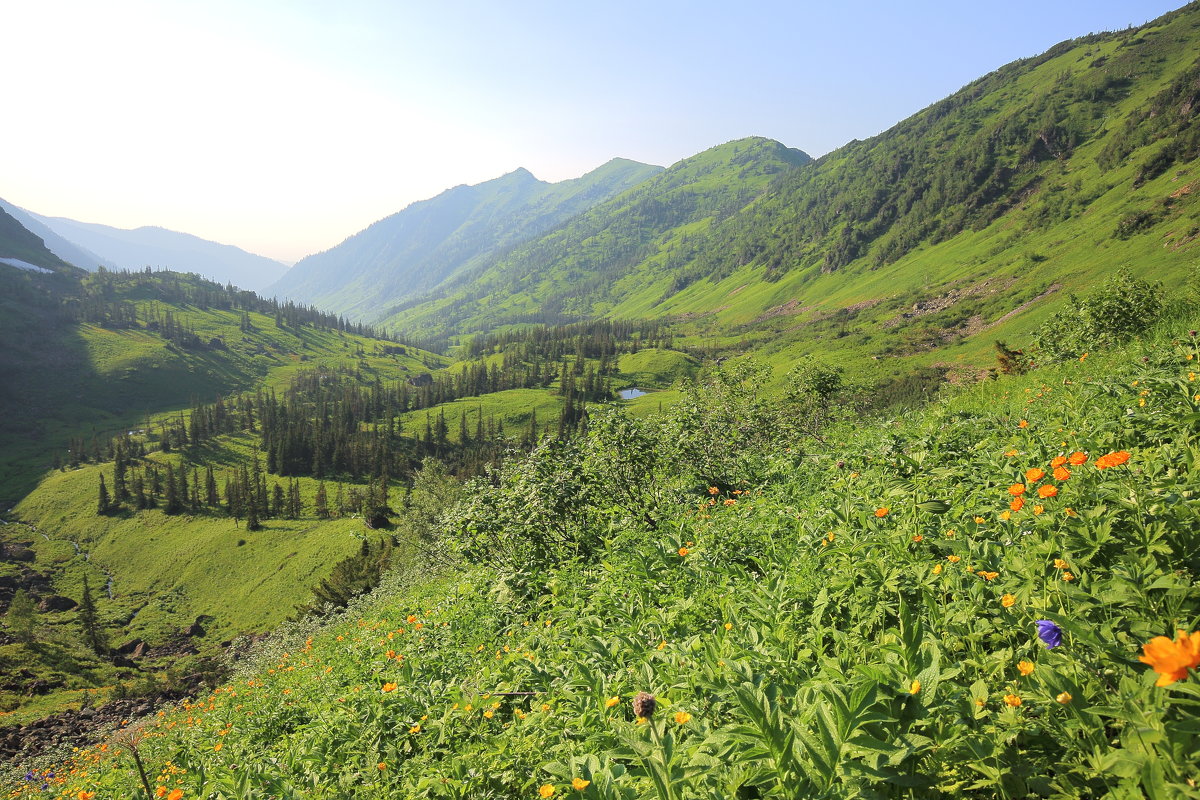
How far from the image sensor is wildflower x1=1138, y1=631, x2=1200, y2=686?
6.75ft

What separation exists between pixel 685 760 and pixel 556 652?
9.23 ft

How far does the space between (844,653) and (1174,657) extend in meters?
1.88

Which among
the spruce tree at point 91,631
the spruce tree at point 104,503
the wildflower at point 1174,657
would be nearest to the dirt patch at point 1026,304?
the wildflower at point 1174,657

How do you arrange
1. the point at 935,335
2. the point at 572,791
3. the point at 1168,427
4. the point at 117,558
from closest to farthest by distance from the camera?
the point at 572,791 → the point at 1168,427 → the point at 117,558 → the point at 935,335

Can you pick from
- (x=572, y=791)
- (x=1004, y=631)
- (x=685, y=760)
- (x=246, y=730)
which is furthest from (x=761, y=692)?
(x=246, y=730)

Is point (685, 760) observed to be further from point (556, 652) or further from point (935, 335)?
point (935, 335)

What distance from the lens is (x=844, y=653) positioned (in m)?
3.72

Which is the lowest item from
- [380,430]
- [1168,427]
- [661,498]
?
[380,430]

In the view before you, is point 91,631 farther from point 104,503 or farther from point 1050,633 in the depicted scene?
point 1050,633

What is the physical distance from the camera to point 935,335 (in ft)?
422

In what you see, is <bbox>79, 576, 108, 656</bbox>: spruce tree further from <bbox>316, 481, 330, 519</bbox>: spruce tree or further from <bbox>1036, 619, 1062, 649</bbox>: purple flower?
<bbox>1036, 619, 1062, 649</bbox>: purple flower

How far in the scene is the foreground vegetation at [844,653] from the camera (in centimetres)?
271

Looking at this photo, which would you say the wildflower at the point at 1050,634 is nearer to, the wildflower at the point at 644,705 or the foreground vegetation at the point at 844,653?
the foreground vegetation at the point at 844,653

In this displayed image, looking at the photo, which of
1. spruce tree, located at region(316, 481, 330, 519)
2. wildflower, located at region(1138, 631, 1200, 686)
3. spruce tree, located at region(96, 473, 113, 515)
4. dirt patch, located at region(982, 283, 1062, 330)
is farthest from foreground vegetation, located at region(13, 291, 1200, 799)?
spruce tree, located at region(96, 473, 113, 515)
